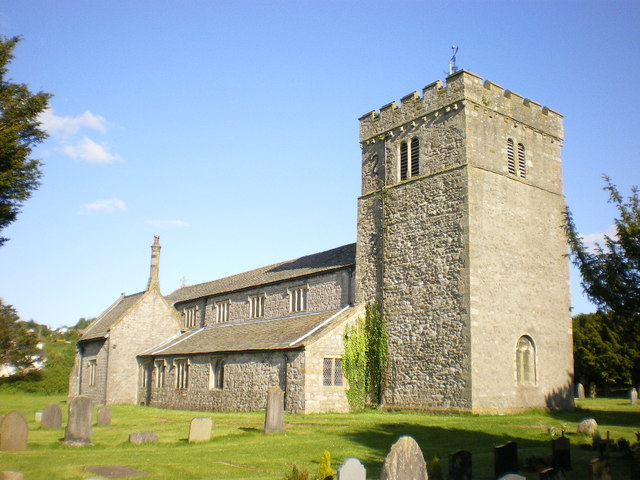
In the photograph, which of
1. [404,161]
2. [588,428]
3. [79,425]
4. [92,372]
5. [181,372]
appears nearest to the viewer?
[79,425]

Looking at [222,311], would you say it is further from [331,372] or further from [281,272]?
[331,372]

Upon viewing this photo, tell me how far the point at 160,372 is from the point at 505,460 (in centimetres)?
2880

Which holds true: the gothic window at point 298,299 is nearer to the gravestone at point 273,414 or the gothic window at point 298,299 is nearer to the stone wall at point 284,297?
the stone wall at point 284,297

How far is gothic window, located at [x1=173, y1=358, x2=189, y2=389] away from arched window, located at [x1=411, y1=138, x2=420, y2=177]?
16805 millimetres

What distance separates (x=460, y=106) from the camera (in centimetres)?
2669

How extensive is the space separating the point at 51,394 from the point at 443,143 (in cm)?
4669

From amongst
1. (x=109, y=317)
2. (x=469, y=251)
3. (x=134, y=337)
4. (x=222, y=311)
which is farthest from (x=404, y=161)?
(x=109, y=317)

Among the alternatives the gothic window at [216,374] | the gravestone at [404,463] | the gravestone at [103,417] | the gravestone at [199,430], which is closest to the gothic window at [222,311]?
the gothic window at [216,374]

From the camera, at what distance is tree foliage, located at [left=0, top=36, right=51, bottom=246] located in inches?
779

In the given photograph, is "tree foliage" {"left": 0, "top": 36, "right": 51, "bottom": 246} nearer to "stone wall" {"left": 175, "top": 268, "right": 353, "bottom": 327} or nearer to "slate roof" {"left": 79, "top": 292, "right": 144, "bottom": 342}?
"stone wall" {"left": 175, "top": 268, "right": 353, "bottom": 327}

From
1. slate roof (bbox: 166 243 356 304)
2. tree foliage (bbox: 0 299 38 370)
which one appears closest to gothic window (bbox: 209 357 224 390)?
slate roof (bbox: 166 243 356 304)

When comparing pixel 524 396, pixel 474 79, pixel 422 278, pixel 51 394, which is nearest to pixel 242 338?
pixel 422 278

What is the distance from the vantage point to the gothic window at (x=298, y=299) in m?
33.1

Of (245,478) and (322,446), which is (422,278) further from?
(245,478)
